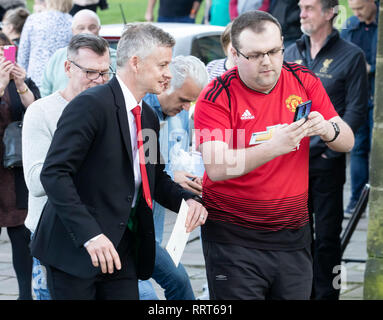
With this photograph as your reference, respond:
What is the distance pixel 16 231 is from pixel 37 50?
2.94 metres

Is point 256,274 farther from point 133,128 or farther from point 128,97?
point 128,97

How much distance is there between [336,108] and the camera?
6.15 m

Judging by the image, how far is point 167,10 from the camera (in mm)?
11977

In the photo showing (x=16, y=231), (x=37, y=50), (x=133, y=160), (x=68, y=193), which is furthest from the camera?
(x=37, y=50)

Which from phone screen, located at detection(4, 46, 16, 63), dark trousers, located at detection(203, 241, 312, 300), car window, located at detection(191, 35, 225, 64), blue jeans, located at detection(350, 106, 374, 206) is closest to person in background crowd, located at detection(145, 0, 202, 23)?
car window, located at detection(191, 35, 225, 64)

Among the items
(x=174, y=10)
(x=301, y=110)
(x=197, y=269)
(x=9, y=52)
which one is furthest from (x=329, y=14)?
(x=174, y=10)

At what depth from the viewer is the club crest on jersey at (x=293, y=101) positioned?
13.4 feet

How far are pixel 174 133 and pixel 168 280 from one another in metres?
0.92

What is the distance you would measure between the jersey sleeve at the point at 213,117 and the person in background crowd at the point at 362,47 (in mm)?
5313

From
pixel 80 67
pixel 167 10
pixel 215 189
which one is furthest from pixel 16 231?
pixel 167 10

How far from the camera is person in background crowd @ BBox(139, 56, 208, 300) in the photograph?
16.6 feet

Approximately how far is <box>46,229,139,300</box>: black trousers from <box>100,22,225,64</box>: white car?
5.38 metres

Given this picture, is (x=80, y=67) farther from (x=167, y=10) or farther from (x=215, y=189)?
(x=167, y=10)

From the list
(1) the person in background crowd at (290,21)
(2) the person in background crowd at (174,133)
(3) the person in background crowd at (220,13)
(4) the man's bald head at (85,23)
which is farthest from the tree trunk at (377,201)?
(3) the person in background crowd at (220,13)
